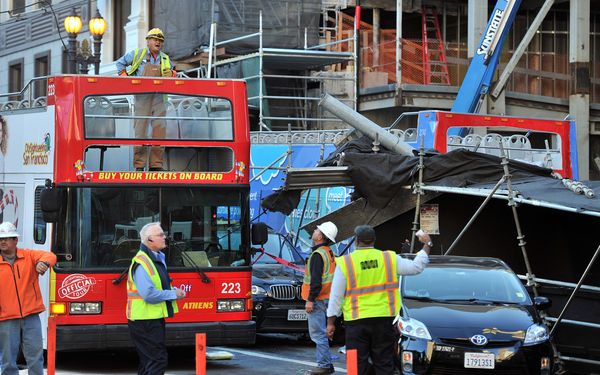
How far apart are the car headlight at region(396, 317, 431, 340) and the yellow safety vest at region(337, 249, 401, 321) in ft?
3.41

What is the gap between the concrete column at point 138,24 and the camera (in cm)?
3372

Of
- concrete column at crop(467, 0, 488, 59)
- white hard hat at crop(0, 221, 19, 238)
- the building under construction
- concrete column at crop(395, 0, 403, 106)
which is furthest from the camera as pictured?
concrete column at crop(467, 0, 488, 59)

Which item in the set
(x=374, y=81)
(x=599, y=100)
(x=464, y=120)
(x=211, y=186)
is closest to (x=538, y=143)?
(x=599, y=100)

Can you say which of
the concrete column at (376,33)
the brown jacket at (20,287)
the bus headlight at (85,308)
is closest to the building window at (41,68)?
the concrete column at (376,33)

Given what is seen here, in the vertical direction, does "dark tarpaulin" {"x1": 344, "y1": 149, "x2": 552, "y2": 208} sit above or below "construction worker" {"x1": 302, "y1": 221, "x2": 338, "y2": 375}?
above

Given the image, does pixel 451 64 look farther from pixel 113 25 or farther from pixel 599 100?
pixel 113 25

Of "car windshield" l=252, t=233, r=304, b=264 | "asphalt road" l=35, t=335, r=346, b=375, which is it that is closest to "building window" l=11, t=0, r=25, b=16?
"car windshield" l=252, t=233, r=304, b=264

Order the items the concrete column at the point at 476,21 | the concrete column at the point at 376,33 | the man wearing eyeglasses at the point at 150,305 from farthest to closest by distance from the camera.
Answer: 1. the concrete column at the point at 376,33
2. the concrete column at the point at 476,21
3. the man wearing eyeglasses at the point at 150,305

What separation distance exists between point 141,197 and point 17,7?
31.5 meters

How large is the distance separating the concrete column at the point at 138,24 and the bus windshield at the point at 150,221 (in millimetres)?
20974

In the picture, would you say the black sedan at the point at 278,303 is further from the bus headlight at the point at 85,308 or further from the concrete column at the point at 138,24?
the concrete column at the point at 138,24

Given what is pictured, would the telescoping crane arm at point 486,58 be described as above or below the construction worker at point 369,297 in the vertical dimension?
above

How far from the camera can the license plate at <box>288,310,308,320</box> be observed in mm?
16094

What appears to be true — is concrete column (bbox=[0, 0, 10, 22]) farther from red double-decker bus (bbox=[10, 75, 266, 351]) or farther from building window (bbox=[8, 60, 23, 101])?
red double-decker bus (bbox=[10, 75, 266, 351])
